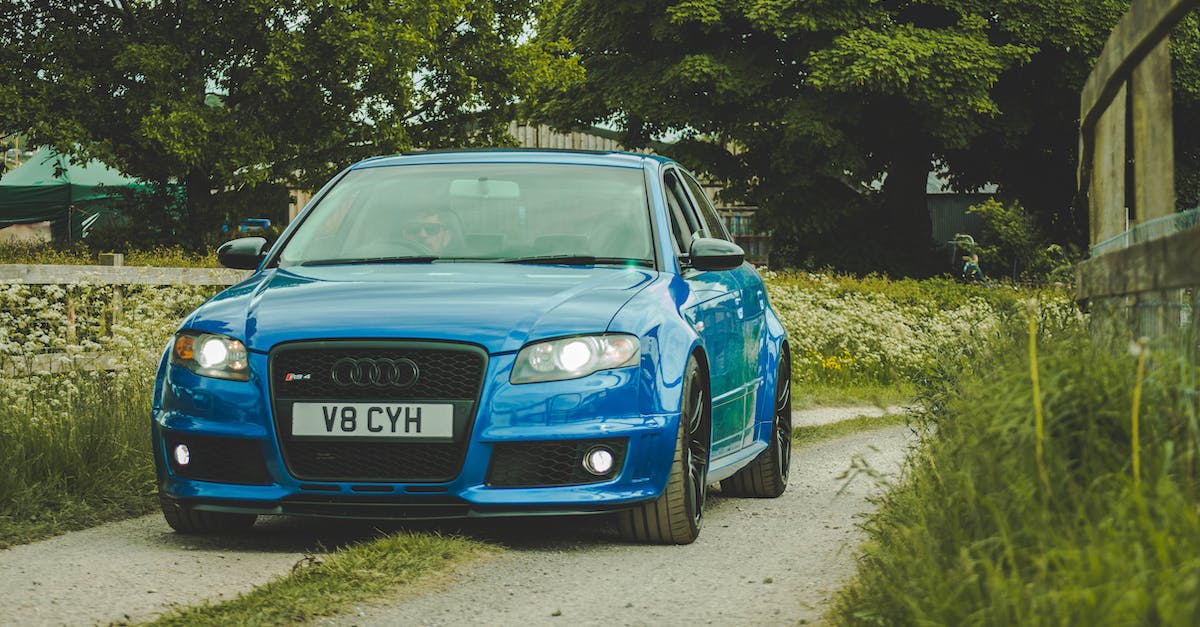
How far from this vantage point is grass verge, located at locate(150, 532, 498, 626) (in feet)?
15.8

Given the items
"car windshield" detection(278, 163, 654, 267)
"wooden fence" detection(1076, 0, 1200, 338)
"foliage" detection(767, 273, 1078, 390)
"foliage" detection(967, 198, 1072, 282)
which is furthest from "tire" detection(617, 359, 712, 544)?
"foliage" detection(967, 198, 1072, 282)

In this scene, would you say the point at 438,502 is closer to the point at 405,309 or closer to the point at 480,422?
the point at 480,422

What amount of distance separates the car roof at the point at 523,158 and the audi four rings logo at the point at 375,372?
1949 millimetres

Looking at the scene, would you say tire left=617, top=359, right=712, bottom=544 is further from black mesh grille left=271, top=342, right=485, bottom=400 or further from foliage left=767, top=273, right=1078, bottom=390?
foliage left=767, top=273, right=1078, bottom=390

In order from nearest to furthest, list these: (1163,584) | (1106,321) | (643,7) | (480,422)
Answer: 1. (1163,584)
2. (1106,321)
3. (480,422)
4. (643,7)

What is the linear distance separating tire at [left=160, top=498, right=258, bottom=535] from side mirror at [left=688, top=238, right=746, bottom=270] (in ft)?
7.49

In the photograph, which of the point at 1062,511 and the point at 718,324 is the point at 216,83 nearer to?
the point at 718,324

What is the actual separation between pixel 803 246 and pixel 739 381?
28.9 m

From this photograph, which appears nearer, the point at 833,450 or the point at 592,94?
the point at 833,450

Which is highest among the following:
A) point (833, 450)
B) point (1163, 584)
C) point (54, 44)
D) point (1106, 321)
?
point (54, 44)

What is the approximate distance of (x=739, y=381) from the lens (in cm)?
767

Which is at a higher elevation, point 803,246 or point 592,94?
point 592,94

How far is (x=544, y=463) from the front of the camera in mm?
6059

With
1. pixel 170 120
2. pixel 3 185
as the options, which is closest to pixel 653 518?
pixel 170 120
